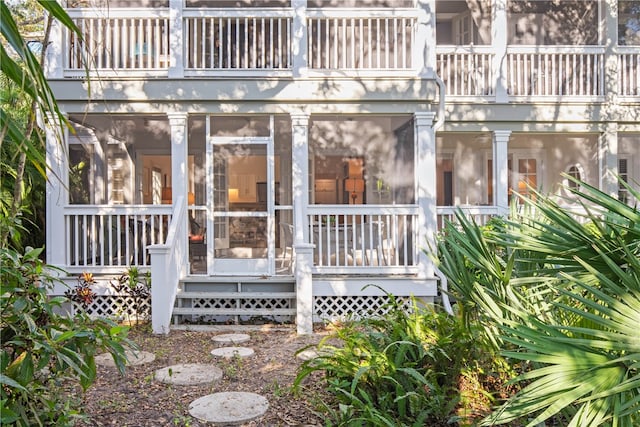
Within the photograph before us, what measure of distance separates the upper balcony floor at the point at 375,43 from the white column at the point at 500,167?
68 cm

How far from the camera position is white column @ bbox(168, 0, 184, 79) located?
7.27 metres

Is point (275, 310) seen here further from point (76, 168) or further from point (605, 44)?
point (605, 44)

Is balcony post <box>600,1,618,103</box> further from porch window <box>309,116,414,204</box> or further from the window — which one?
porch window <box>309,116,414,204</box>

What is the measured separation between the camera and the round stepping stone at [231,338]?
588 cm

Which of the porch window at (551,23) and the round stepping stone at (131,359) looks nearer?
the round stepping stone at (131,359)

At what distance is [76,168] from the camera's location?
9000 millimetres

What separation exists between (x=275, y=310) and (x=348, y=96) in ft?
A: 10.7

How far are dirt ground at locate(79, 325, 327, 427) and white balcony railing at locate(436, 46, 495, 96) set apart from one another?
5.51 metres

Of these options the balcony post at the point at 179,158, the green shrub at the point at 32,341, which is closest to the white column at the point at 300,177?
the balcony post at the point at 179,158

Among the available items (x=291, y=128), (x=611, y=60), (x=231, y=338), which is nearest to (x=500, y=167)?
(x=611, y=60)

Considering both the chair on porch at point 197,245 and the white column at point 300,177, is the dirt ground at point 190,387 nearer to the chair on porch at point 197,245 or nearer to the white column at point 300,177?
the white column at point 300,177

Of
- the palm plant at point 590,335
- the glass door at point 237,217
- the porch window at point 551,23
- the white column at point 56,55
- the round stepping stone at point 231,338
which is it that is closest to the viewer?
the palm plant at point 590,335

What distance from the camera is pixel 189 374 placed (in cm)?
454

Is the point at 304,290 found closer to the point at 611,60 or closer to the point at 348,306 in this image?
the point at 348,306
